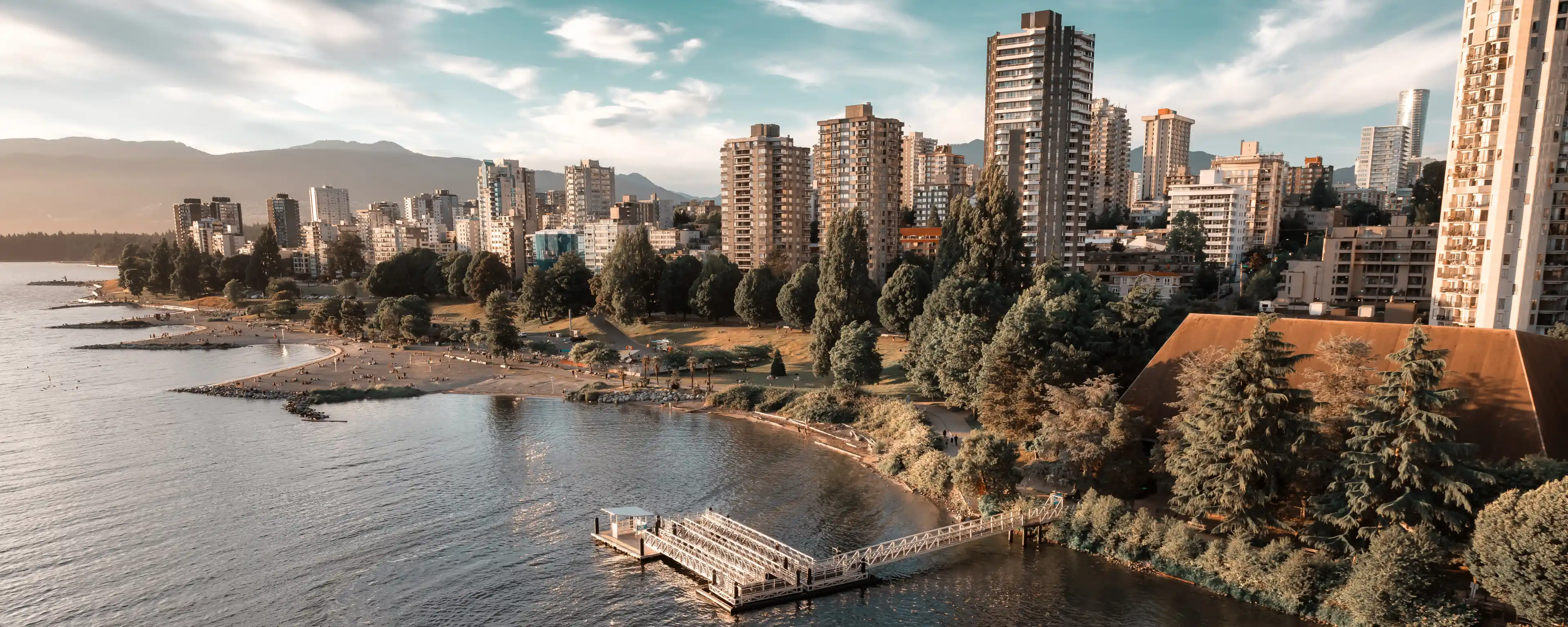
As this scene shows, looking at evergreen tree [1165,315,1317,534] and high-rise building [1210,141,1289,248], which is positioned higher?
high-rise building [1210,141,1289,248]

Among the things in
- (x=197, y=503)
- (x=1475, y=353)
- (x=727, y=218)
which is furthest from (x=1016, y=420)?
(x=727, y=218)

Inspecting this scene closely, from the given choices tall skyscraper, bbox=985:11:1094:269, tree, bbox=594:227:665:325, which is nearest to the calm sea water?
tree, bbox=594:227:665:325

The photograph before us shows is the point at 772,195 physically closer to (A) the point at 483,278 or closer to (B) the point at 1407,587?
(A) the point at 483,278

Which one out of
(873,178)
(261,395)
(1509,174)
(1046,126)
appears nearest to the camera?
(1509,174)

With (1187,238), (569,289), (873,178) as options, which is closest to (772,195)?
(873,178)

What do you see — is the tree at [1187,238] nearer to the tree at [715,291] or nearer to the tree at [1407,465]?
the tree at [715,291]

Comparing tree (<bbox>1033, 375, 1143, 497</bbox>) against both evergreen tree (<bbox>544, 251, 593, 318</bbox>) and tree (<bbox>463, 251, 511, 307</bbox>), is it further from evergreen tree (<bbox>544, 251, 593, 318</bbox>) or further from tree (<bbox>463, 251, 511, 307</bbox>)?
tree (<bbox>463, 251, 511, 307</bbox>)

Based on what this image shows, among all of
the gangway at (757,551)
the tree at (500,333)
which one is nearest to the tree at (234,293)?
the tree at (500,333)

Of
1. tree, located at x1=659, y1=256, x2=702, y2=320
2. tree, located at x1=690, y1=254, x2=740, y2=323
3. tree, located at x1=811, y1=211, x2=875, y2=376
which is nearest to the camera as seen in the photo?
tree, located at x1=811, y1=211, x2=875, y2=376
